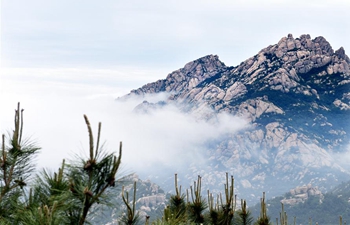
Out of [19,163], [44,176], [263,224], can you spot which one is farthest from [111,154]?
[263,224]

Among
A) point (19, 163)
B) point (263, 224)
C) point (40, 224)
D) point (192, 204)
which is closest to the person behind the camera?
point (40, 224)

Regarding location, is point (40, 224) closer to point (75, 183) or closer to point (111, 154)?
point (75, 183)

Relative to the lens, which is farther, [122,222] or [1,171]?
[122,222]

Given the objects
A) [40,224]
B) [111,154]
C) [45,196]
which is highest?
[111,154]

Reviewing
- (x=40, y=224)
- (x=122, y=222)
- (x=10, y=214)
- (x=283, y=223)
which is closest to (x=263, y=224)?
(x=283, y=223)

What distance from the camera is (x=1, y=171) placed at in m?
12.4

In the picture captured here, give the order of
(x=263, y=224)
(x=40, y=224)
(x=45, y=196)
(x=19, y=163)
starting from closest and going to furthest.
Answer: (x=40, y=224), (x=45, y=196), (x=19, y=163), (x=263, y=224)

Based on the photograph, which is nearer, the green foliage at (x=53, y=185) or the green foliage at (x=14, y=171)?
the green foliage at (x=53, y=185)

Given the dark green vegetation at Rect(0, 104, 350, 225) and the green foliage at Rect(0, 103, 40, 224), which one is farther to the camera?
the green foliage at Rect(0, 103, 40, 224)

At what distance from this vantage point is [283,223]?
20672 mm

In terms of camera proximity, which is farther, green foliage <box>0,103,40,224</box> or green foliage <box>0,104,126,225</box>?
green foliage <box>0,103,40,224</box>

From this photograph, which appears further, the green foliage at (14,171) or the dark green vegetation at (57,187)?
the green foliage at (14,171)

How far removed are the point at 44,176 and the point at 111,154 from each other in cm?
269

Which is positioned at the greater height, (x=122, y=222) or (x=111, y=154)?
(x=111, y=154)
